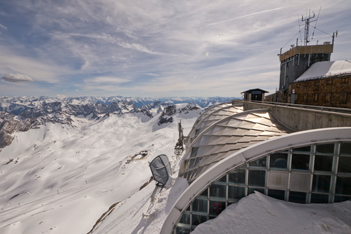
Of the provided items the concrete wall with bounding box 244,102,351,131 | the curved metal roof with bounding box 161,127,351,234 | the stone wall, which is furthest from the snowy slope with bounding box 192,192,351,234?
the stone wall

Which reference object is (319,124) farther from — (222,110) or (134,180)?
(134,180)

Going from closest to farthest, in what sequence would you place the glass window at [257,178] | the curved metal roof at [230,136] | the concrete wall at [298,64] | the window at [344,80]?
the glass window at [257,178], the curved metal roof at [230,136], the window at [344,80], the concrete wall at [298,64]

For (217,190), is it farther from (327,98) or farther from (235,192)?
(327,98)

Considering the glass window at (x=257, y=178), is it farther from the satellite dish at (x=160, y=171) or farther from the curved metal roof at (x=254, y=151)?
the satellite dish at (x=160, y=171)

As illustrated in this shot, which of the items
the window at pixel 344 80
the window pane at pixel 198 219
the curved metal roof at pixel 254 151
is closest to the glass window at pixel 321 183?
the curved metal roof at pixel 254 151

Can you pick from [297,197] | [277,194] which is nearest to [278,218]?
[277,194]

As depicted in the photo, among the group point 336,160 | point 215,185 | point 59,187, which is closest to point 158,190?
point 215,185
